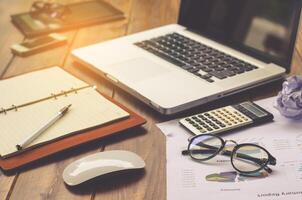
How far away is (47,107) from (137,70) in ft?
0.69

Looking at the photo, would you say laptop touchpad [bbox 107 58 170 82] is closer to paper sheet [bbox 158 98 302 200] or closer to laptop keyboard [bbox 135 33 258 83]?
laptop keyboard [bbox 135 33 258 83]

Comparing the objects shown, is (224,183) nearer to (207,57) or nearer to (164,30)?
(207,57)

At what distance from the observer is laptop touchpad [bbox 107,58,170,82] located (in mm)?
1082

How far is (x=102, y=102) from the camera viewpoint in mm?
1004

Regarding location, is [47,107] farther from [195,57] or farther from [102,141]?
[195,57]

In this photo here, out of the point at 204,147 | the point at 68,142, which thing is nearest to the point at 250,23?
the point at 204,147

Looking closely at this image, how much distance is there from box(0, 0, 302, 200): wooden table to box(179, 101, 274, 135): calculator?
5cm

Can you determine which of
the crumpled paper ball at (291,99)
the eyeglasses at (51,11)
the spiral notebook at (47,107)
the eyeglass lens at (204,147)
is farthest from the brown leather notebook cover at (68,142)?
the eyeglasses at (51,11)

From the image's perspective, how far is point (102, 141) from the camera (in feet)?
3.01

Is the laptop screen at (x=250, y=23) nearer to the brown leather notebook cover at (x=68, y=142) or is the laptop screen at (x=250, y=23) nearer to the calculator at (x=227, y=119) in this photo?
the calculator at (x=227, y=119)

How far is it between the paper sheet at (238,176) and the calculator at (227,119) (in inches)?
0.5

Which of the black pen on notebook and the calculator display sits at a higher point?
the calculator display

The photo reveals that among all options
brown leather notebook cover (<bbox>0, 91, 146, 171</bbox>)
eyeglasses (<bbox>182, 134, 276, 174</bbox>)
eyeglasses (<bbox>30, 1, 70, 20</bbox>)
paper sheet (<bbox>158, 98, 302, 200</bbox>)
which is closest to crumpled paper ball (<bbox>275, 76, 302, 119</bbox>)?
paper sheet (<bbox>158, 98, 302, 200</bbox>)

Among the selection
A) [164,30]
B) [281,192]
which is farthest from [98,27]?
[281,192]
